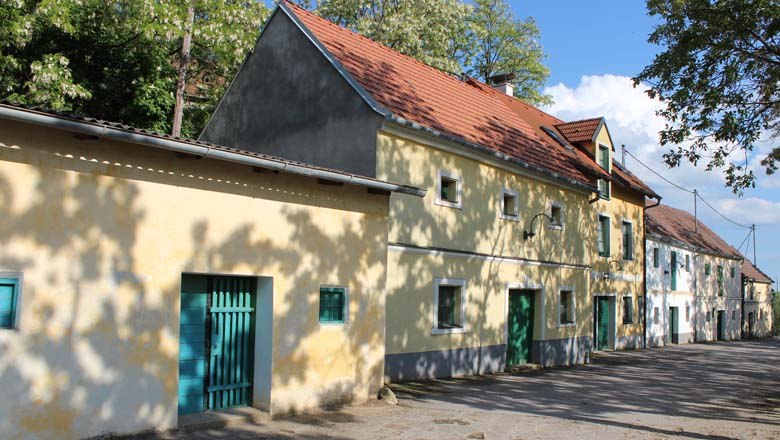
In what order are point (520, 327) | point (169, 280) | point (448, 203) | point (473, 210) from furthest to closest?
1. point (520, 327)
2. point (473, 210)
3. point (448, 203)
4. point (169, 280)

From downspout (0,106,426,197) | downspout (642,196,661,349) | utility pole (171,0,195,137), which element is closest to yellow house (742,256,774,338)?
downspout (642,196,661,349)

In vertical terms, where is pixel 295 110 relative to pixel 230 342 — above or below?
above

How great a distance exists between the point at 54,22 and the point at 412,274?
11723 millimetres

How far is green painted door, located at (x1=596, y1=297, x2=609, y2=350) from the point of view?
26020 millimetres

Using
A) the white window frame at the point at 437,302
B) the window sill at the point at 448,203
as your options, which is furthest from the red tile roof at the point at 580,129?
the white window frame at the point at 437,302

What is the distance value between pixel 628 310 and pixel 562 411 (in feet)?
58.6

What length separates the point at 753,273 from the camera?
51031 mm

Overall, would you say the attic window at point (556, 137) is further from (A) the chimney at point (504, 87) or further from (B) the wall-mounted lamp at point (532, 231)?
(B) the wall-mounted lamp at point (532, 231)

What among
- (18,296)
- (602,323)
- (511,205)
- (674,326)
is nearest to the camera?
(18,296)

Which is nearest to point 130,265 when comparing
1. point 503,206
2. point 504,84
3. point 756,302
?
point 503,206

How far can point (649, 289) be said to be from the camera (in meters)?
30.4

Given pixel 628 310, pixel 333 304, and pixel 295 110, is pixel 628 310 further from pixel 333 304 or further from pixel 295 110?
pixel 333 304

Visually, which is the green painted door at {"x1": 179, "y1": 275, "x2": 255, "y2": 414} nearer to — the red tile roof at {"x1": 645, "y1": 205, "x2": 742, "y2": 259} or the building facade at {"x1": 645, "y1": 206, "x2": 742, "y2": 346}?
the building facade at {"x1": 645, "y1": 206, "x2": 742, "y2": 346}

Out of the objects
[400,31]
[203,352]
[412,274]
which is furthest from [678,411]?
[400,31]
